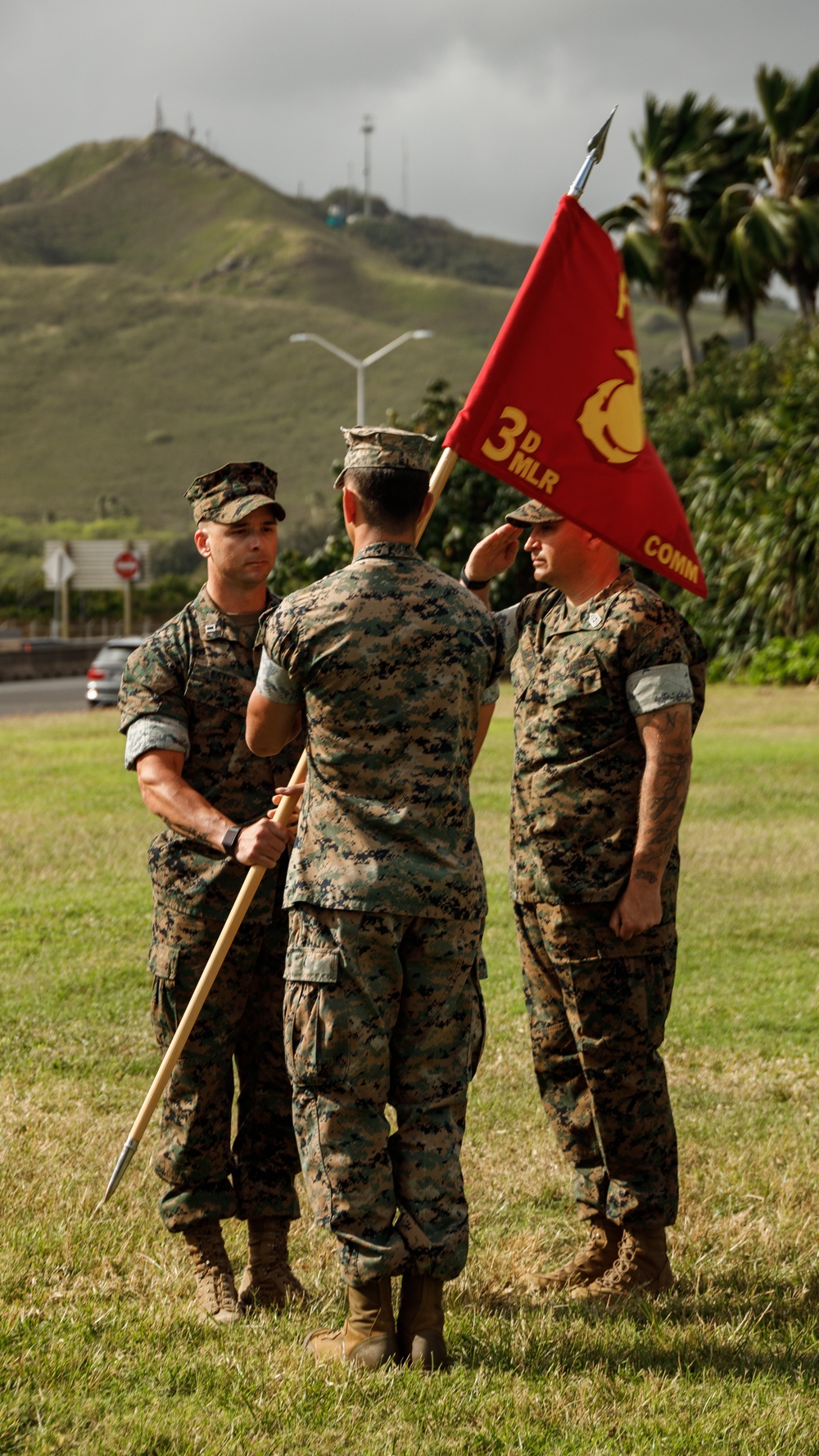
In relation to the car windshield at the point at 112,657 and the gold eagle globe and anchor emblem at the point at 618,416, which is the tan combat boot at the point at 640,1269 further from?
the car windshield at the point at 112,657

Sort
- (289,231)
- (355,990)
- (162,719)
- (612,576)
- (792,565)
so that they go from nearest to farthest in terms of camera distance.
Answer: (355,990) → (162,719) → (612,576) → (792,565) → (289,231)

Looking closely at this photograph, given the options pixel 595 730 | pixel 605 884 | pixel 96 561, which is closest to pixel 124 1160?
pixel 605 884

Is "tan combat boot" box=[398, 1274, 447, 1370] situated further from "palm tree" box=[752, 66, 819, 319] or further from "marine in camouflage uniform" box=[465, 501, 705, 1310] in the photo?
"palm tree" box=[752, 66, 819, 319]

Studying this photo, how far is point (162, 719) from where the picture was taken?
415cm

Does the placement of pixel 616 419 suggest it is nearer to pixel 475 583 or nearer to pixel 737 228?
pixel 475 583

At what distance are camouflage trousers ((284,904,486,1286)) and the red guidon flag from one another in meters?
1.36

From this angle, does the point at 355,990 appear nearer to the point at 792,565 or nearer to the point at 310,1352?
the point at 310,1352

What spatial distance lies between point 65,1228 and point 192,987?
911 millimetres

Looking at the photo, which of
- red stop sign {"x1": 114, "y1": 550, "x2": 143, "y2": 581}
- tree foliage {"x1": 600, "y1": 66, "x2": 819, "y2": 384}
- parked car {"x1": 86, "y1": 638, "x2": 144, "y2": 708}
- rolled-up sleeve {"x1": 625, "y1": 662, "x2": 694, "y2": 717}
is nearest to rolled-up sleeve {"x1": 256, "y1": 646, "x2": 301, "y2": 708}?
rolled-up sleeve {"x1": 625, "y1": 662, "x2": 694, "y2": 717}

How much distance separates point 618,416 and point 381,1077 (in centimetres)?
209

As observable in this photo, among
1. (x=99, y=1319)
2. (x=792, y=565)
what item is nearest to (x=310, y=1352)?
(x=99, y=1319)

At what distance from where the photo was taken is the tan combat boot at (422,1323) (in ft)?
11.7

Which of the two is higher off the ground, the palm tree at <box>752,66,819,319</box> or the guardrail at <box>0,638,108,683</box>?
the palm tree at <box>752,66,819,319</box>

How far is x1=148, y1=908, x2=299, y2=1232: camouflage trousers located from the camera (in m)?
4.16
